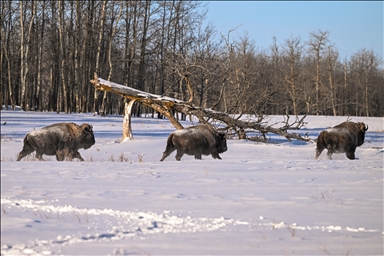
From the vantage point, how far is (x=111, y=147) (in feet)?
54.4

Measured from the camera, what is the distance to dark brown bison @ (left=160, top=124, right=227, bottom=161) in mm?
13102

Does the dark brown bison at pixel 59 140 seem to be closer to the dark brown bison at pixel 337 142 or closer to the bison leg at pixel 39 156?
the bison leg at pixel 39 156

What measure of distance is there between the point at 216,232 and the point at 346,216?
1.81 meters

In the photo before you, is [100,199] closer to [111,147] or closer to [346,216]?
[346,216]

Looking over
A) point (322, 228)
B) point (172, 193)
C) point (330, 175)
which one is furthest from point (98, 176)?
point (330, 175)

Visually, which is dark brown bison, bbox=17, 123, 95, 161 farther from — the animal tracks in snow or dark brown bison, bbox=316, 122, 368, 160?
dark brown bison, bbox=316, 122, 368, 160

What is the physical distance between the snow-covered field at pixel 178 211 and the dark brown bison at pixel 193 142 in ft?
14.1

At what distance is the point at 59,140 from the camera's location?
39.4ft

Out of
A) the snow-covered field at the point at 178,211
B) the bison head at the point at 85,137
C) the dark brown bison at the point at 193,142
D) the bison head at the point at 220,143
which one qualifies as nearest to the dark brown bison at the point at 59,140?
the bison head at the point at 85,137

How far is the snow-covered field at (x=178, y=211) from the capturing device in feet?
15.0

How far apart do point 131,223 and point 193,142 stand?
8.12m

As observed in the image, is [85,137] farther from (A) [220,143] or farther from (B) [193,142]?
(A) [220,143]

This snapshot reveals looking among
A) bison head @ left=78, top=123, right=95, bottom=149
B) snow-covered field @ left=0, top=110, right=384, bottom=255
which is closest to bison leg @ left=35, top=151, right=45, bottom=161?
snow-covered field @ left=0, top=110, right=384, bottom=255

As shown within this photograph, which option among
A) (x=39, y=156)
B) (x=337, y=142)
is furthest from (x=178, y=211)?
(x=337, y=142)
